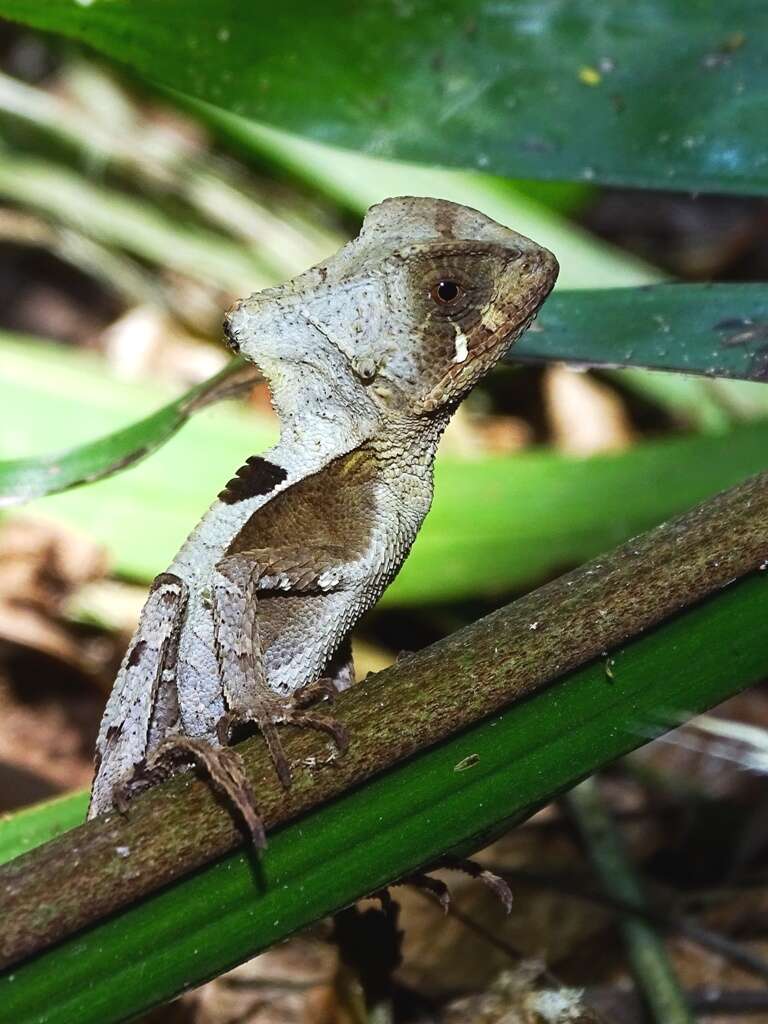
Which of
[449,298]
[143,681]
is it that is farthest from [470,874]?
[449,298]

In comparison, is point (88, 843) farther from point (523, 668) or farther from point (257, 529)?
point (257, 529)

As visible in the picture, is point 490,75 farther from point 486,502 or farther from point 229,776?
point 229,776

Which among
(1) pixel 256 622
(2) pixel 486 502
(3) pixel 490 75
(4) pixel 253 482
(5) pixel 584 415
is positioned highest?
(5) pixel 584 415

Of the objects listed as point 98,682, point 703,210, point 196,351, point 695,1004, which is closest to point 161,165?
point 196,351

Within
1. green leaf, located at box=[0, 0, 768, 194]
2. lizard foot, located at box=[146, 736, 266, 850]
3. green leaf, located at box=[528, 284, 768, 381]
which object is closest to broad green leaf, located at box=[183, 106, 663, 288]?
green leaf, located at box=[0, 0, 768, 194]

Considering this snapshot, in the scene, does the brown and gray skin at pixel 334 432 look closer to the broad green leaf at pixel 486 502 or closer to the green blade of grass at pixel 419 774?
the green blade of grass at pixel 419 774

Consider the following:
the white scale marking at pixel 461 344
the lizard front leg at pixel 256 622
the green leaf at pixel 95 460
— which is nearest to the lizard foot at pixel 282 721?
the lizard front leg at pixel 256 622
